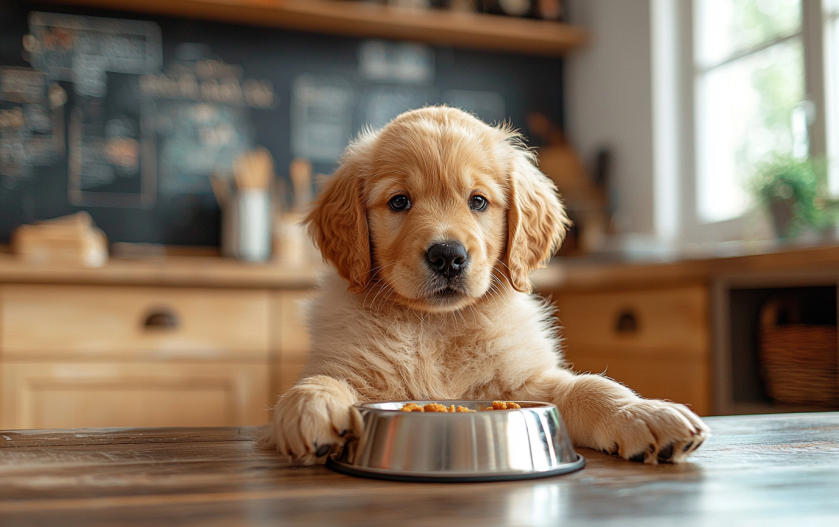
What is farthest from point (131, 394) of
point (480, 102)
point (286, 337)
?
point (480, 102)

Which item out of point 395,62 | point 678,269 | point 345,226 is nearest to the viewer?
point 345,226

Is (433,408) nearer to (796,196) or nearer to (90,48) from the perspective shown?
(796,196)

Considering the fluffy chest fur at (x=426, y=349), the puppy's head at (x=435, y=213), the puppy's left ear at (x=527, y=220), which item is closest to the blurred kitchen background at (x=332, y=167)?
the puppy's left ear at (x=527, y=220)

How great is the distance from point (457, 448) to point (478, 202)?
739 millimetres

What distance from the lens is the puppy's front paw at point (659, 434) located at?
0.86 m

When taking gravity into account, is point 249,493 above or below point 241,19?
below

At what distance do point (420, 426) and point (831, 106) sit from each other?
9.06 feet

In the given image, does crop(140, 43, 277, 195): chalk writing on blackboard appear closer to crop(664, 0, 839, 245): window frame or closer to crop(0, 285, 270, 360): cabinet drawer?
crop(0, 285, 270, 360): cabinet drawer

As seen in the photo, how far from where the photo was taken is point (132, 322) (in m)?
2.89

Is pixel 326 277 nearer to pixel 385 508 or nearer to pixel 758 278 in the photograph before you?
pixel 385 508

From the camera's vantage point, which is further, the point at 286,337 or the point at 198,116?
the point at 198,116

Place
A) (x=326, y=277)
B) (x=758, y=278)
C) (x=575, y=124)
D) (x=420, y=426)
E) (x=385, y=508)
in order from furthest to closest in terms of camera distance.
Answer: (x=575, y=124), (x=758, y=278), (x=326, y=277), (x=420, y=426), (x=385, y=508)

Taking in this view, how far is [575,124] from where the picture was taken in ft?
14.7

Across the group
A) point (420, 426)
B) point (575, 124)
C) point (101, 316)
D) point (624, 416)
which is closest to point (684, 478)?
point (624, 416)
